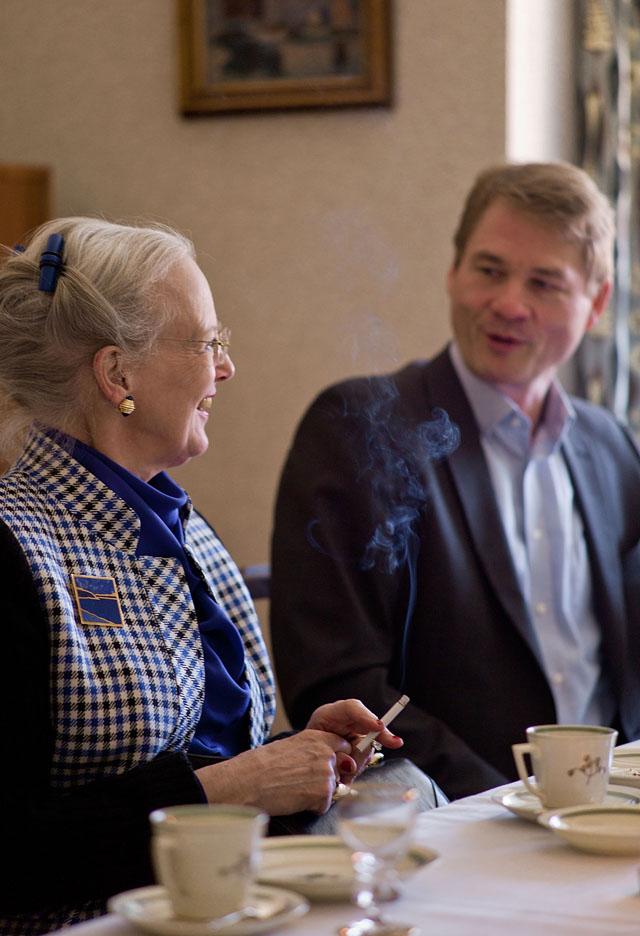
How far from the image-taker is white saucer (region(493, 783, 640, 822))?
47.8 inches

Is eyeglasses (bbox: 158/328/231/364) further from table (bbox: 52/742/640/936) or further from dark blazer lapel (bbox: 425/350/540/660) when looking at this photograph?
table (bbox: 52/742/640/936)

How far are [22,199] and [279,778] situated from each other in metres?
2.40

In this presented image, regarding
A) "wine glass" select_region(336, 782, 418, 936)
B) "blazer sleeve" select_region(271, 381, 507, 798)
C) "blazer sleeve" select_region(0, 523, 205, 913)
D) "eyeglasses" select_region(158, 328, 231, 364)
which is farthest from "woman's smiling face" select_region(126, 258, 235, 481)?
"wine glass" select_region(336, 782, 418, 936)

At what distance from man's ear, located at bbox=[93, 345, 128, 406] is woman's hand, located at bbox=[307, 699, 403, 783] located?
0.53m

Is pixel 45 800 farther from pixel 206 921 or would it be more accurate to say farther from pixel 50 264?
pixel 50 264

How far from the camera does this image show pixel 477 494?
7.66 ft

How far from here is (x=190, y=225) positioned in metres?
3.53

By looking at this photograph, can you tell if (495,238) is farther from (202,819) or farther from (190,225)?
(202,819)

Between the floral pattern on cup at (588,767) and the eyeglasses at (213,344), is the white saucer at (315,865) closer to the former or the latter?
the floral pattern on cup at (588,767)

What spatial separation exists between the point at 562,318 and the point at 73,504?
139 centimetres

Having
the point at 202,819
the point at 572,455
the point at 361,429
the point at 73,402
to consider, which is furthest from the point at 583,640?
the point at 202,819

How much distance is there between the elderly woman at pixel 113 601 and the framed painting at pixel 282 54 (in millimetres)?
1636

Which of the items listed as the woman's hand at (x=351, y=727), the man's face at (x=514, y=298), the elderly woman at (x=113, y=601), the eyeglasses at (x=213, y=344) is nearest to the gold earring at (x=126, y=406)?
the elderly woman at (x=113, y=601)

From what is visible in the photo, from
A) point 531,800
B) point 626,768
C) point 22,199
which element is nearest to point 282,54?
point 22,199
